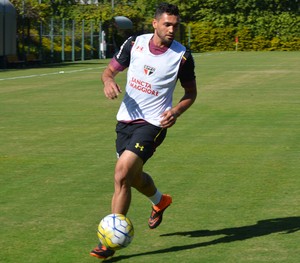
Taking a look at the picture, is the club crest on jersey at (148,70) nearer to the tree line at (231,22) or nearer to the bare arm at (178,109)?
the bare arm at (178,109)

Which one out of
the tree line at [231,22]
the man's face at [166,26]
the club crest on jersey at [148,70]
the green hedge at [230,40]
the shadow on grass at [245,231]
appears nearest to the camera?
the man's face at [166,26]

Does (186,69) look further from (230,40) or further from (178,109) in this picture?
(230,40)

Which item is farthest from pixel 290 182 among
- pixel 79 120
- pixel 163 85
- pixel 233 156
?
pixel 79 120

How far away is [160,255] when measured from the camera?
301 inches

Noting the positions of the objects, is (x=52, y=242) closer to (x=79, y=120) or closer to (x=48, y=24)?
(x=79, y=120)

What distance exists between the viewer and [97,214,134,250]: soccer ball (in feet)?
24.2

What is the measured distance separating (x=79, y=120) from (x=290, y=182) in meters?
8.17

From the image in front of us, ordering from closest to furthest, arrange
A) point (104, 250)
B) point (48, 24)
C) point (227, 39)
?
point (104, 250), point (48, 24), point (227, 39)

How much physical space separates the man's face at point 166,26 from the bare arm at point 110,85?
1.75 feet

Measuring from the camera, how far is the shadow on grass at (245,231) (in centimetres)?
803

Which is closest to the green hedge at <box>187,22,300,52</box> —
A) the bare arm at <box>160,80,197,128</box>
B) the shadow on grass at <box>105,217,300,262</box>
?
the shadow on grass at <box>105,217,300,262</box>

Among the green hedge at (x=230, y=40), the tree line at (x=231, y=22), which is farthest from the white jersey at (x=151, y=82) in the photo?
the green hedge at (x=230, y=40)

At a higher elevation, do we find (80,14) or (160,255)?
(160,255)

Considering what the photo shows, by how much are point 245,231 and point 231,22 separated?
7179 cm
